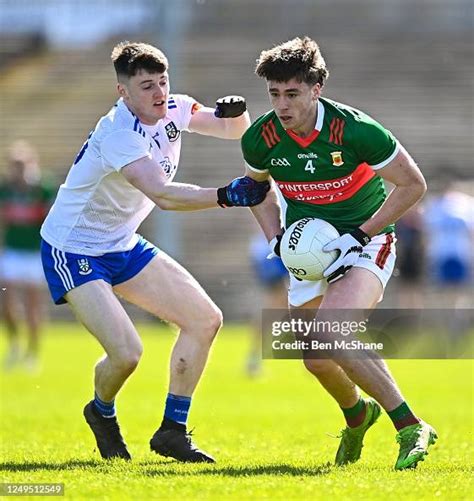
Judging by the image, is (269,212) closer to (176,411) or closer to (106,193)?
(106,193)

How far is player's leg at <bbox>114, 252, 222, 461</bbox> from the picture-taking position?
767cm

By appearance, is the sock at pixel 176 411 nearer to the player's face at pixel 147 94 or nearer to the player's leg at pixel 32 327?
the player's face at pixel 147 94

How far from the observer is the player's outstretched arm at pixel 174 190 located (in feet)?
23.7

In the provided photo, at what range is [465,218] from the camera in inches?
765

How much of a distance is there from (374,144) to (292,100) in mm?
516

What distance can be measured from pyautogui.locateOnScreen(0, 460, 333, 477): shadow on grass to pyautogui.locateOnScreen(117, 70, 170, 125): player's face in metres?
2.05

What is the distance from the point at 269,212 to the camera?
7.63m

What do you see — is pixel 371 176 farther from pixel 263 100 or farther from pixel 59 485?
pixel 263 100

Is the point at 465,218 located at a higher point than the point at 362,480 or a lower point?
lower

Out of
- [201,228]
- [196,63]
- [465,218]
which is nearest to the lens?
[465,218]

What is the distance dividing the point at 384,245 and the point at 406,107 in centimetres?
2389

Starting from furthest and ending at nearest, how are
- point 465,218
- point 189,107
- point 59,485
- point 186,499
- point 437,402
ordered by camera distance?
point 465,218, point 437,402, point 189,107, point 59,485, point 186,499

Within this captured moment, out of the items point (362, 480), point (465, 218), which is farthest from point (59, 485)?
point (465, 218)

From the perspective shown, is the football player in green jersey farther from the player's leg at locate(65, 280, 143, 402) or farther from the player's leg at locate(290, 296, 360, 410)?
the player's leg at locate(65, 280, 143, 402)
